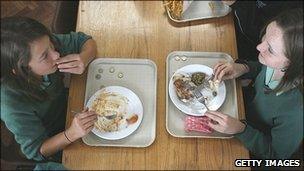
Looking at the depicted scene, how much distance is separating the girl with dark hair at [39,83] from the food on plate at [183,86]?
0.19 meters

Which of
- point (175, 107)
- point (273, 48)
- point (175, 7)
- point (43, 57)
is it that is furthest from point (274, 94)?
point (43, 57)

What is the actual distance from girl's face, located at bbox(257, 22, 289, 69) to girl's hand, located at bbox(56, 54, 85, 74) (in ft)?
1.22

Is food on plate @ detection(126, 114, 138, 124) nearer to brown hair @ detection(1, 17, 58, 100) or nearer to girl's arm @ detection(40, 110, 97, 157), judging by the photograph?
girl's arm @ detection(40, 110, 97, 157)

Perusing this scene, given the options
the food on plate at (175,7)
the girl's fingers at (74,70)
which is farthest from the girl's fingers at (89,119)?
the food on plate at (175,7)

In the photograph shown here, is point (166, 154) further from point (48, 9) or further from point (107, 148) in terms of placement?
point (48, 9)

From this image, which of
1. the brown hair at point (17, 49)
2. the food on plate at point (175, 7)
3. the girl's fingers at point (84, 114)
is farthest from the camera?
the food on plate at point (175, 7)

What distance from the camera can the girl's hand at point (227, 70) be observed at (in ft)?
2.30

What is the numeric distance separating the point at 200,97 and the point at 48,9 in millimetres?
702

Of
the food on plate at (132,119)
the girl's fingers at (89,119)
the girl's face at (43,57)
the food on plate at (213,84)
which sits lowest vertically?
the food on plate at (132,119)

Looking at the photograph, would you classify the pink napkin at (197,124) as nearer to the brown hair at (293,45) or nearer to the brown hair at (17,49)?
the brown hair at (293,45)

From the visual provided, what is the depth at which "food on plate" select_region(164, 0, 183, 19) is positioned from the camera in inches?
31.2

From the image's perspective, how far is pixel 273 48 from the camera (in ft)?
1.92

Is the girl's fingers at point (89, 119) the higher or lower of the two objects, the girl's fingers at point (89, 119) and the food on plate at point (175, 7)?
the lower

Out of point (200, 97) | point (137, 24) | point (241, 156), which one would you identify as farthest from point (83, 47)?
point (241, 156)
